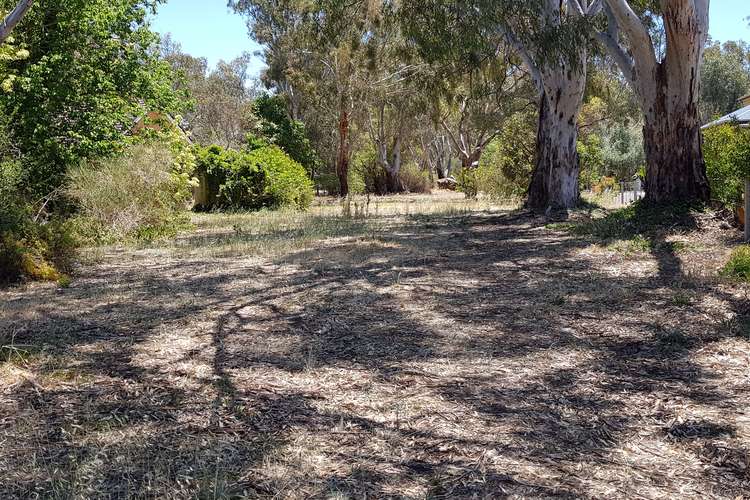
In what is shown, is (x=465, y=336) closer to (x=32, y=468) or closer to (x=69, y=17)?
(x=32, y=468)

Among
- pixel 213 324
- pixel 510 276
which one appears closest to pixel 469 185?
pixel 510 276

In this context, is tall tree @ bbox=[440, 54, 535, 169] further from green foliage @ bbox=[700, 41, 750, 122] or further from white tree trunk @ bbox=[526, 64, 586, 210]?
green foliage @ bbox=[700, 41, 750, 122]

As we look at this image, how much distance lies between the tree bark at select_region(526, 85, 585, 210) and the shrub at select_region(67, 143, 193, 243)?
884 centimetres

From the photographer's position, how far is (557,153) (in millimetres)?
16344

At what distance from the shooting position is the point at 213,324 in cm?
638

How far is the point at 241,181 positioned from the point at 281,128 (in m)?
14.4

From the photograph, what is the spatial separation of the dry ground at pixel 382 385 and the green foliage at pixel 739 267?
221 millimetres

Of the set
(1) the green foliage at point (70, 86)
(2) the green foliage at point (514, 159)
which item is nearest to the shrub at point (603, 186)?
(2) the green foliage at point (514, 159)

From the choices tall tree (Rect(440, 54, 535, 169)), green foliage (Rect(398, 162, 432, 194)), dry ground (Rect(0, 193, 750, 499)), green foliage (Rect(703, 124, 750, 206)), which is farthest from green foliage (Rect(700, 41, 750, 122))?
dry ground (Rect(0, 193, 750, 499))

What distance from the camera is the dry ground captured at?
10.8ft

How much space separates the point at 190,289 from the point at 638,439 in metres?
5.86

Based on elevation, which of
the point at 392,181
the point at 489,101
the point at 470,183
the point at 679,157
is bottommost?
the point at 470,183

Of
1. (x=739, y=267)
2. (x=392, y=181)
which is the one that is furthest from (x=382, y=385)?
(x=392, y=181)

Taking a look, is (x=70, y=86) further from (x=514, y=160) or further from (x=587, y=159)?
(x=587, y=159)
